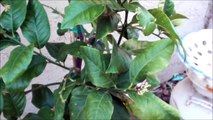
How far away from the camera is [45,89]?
2.22 feet

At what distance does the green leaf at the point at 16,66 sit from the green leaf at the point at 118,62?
130 mm

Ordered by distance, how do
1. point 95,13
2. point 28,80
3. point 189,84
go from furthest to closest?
point 189,84 < point 28,80 < point 95,13

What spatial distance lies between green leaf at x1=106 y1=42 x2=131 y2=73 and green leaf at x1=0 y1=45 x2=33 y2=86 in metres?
0.13

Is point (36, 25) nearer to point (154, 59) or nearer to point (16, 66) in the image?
point (16, 66)

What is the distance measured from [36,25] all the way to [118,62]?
0.18 m

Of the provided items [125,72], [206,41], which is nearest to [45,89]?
[125,72]

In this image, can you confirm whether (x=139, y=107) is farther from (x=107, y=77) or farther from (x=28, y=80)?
(x=28, y=80)

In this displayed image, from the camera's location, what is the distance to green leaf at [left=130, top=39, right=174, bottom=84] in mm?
424

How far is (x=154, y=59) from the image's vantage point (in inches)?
16.8

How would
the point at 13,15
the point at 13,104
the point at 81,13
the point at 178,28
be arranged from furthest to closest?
the point at 178,28
the point at 13,104
the point at 13,15
the point at 81,13

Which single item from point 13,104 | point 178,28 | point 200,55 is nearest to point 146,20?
point 13,104

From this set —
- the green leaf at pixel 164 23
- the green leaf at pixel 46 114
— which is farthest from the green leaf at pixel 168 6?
the green leaf at pixel 46 114

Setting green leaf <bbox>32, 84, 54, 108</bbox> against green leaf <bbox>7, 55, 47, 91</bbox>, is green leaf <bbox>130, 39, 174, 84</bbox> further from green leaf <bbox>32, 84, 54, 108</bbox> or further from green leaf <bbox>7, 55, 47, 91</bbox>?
green leaf <bbox>32, 84, 54, 108</bbox>

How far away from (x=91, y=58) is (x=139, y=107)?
4.0 inches
